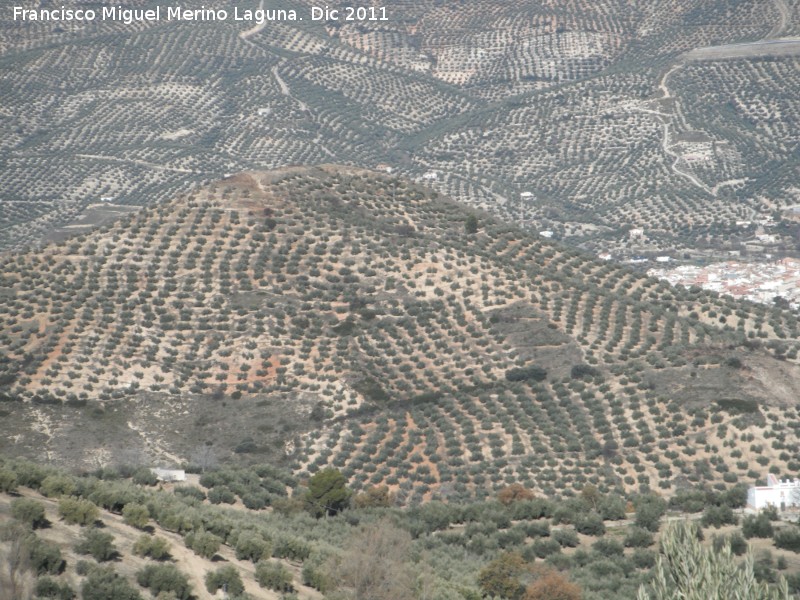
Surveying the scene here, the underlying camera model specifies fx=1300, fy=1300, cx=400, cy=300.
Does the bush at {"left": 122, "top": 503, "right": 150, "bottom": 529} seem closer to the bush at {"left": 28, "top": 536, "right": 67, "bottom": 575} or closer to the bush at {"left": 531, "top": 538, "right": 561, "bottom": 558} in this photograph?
the bush at {"left": 28, "top": 536, "right": 67, "bottom": 575}

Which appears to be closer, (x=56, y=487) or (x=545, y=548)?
(x=56, y=487)

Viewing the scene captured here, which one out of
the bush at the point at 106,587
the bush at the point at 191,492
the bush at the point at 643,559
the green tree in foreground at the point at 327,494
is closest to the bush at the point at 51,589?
the bush at the point at 106,587

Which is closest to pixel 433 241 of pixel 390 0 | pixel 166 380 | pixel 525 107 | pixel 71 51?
pixel 166 380

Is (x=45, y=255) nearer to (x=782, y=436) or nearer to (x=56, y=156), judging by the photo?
(x=782, y=436)

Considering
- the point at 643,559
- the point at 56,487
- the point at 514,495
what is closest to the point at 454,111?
the point at 514,495

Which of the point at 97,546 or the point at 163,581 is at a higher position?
the point at 97,546

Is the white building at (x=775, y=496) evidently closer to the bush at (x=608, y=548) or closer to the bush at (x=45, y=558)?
the bush at (x=608, y=548)

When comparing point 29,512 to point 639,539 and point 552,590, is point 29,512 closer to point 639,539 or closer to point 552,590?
point 552,590

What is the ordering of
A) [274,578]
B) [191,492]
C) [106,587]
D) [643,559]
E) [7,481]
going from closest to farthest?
[106,587]
[274,578]
[7,481]
[643,559]
[191,492]

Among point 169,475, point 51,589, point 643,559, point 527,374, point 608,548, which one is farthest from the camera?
point 527,374
